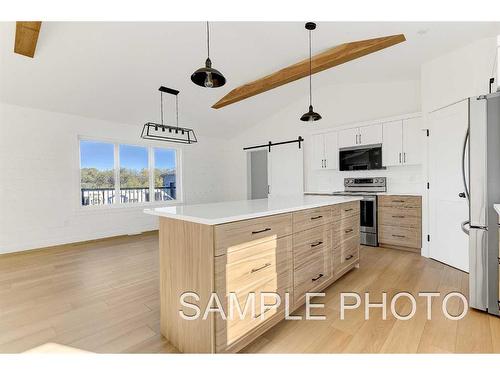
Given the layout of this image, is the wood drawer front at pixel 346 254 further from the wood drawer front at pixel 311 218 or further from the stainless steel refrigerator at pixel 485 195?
the stainless steel refrigerator at pixel 485 195

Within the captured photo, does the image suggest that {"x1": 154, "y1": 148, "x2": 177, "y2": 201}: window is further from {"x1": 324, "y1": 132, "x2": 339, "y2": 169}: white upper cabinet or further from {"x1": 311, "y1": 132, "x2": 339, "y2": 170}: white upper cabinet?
{"x1": 324, "y1": 132, "x2": 339, "y2": 169}: white upper cabinet

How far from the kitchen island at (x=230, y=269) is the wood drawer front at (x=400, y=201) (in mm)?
2430

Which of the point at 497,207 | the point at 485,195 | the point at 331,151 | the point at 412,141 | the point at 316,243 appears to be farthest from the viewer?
the point at 331,151

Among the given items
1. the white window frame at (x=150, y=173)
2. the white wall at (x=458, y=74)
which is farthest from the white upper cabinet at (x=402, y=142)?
the white window frame at (x=150, y=173)

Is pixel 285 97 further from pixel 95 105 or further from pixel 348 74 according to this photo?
pixel 95 105

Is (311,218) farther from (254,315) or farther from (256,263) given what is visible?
(254,315)

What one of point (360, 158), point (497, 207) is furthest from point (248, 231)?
point (360, 158)

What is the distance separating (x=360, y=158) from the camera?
175 inches

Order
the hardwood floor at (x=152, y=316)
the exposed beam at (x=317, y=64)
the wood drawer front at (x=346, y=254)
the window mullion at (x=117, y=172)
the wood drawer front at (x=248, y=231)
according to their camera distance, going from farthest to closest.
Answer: the window mullion at (x=117, y=172) < the exposed beam at (x=317, y=64) < the wood drawer front at (x=346, y=254) < the hardwood floor at (x=152, y=316) < the wood drawer front at (x=248, y=231)

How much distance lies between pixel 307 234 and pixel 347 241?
94cm

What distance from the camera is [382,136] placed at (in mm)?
4203

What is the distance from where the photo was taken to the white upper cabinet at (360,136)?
4.26 meters

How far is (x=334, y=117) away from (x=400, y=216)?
7.63 ft
